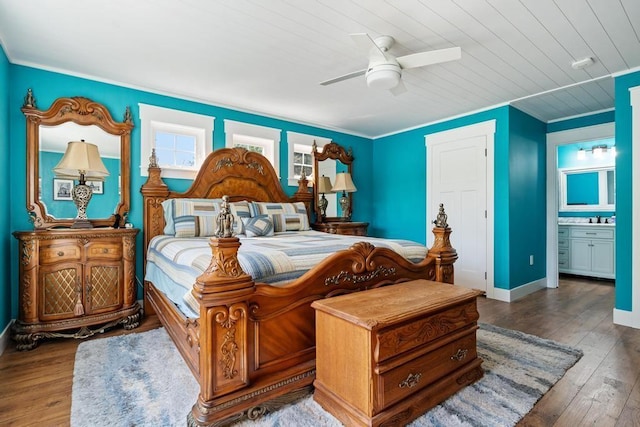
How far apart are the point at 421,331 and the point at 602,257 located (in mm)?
5265

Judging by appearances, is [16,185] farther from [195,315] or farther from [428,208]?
[428,208]

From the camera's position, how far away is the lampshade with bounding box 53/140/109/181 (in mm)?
2930

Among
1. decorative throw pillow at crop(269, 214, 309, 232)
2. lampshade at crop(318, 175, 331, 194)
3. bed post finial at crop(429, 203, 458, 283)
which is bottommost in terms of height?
bed post finial at crop(429, 203, 458, 283)

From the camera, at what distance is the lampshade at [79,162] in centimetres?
293

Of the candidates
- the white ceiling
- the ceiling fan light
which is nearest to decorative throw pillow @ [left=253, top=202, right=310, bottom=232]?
the white ceiling

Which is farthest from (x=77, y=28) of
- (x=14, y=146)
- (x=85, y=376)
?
(x=85, y=376)

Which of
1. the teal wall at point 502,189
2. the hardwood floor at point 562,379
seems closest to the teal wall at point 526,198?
the teal wall at point 502,189

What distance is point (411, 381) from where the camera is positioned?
167 centimetres

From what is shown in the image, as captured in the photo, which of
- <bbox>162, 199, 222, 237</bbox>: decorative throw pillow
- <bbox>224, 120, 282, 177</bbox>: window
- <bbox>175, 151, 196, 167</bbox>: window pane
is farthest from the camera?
<bbox>224, 120, 282, 177</bbox>: window

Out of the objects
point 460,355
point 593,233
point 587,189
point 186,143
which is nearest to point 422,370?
point 460,355

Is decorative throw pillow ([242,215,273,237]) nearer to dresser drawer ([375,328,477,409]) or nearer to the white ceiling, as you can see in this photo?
the white ceiling

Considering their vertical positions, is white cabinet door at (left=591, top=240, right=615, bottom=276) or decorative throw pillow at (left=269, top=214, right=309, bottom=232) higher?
decorative throw pillow at (left=269, top=214, right=309, bottom=232)

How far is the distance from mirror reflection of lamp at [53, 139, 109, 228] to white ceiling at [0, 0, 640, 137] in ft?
2.64

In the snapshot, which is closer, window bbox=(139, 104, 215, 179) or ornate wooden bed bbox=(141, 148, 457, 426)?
ornate wooden bed bbox=(141, 148, 457, 426)
